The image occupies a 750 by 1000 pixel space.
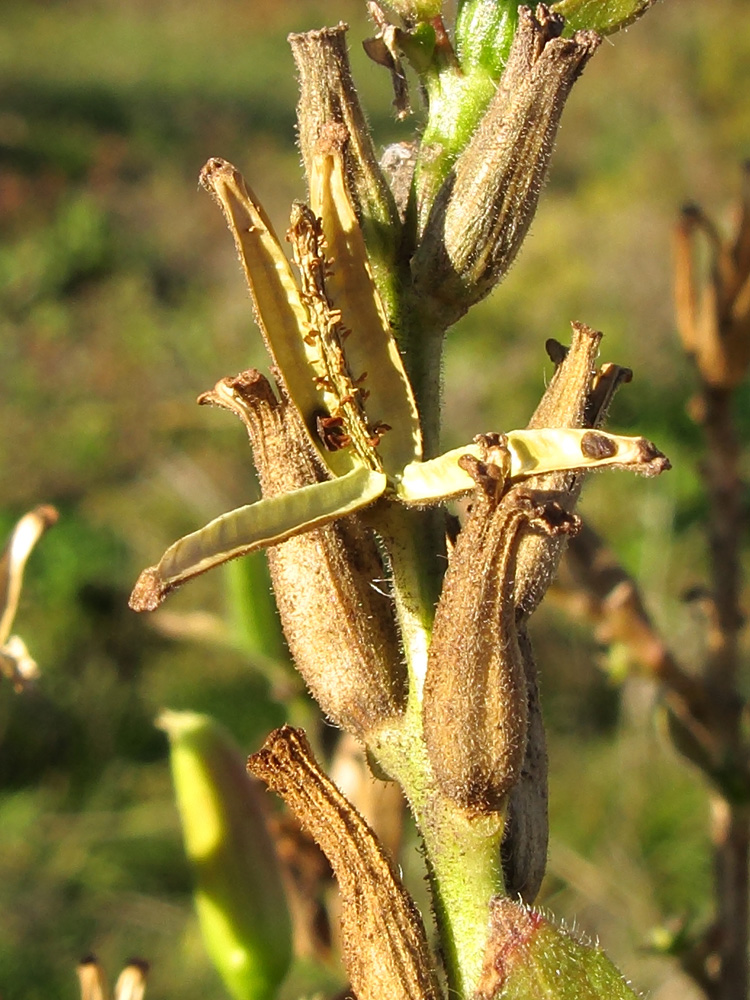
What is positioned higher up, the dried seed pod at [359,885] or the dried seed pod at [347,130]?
the dried seed pod at [347,130]

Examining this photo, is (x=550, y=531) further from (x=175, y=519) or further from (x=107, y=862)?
(x=175, y=519)

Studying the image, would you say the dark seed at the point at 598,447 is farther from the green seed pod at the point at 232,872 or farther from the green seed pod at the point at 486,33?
the green seed pod at the point at 232,872

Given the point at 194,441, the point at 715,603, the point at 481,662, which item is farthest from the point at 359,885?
the point at 194,441

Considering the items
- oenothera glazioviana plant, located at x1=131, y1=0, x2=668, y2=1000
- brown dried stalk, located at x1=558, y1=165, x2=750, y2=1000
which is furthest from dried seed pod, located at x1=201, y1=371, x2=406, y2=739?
brown dried stalk, located at x1=558, y1=165, x2=750, y2=1000

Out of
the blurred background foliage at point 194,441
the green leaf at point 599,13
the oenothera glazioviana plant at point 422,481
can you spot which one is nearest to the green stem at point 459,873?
the oenothera glazioviana plant at point 422,481

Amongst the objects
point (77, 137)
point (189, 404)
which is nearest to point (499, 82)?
point (189, 404)

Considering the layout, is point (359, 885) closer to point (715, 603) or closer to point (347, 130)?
point (347, 130)

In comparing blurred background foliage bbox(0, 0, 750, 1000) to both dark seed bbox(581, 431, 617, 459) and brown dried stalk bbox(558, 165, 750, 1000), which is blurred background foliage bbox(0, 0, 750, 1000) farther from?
dark seed bbox(581, 431, 617, 459)
